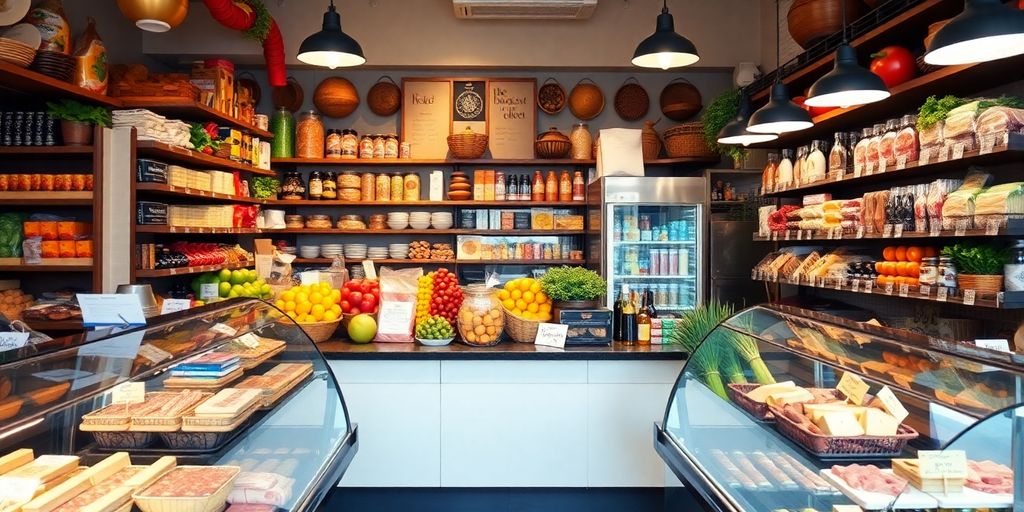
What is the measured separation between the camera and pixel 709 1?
6969 mm

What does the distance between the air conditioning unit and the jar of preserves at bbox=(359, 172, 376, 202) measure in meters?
1.76

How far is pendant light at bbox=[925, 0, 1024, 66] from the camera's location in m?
2.23

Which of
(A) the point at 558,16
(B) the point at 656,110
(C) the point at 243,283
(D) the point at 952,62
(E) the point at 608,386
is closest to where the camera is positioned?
(D) the point at 952,62

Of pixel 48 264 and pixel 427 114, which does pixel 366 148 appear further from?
pixel 48 264

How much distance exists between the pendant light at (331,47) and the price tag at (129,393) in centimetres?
266

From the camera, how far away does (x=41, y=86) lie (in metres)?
4.34

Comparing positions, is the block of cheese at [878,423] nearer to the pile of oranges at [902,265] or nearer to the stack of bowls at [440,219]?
the pile of oranges at [902,265]

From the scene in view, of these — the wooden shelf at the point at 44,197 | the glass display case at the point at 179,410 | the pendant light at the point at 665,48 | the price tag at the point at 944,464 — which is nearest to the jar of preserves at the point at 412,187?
the wooden shelf at the point at 44,197

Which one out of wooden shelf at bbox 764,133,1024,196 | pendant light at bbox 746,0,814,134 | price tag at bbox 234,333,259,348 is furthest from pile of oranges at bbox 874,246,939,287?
price tag at bbox 234,333,259,348

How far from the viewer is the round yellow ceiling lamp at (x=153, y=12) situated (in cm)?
453

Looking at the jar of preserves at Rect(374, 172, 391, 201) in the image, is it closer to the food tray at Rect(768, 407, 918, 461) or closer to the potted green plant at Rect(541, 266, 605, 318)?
the potted green plant at Rect(541, 266, 605, 318)

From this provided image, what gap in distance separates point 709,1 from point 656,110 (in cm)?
115

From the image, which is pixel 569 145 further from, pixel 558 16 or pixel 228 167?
pixel 228 167

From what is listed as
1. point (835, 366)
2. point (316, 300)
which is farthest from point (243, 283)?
point (835, 366)
